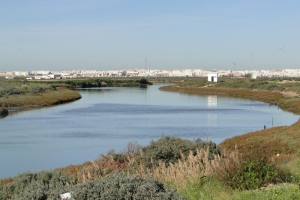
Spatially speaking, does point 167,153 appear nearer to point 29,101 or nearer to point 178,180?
point 178,180

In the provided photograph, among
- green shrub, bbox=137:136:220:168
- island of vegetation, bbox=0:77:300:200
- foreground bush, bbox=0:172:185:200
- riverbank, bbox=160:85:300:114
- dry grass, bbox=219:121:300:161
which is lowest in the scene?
riverbank, bbox=160:85:300:114

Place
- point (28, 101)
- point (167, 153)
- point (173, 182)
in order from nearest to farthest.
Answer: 1. point (173, 182)
2. point (167, 153)
3. point (28, 101)

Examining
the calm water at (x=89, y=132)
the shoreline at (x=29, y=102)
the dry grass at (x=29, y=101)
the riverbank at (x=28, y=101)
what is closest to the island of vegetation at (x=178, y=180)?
the calm water at (x=89, y=132)

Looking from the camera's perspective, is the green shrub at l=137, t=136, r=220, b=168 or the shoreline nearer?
the green shrub at l=137, t=136, r=220, b=168

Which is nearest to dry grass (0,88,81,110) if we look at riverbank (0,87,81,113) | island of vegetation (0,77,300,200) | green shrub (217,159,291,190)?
riverbank (0,87,81,113)

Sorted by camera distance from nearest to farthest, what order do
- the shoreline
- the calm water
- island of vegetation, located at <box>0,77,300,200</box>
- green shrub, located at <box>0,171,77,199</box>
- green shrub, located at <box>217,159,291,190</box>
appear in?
island of vegetation, located at <box>0,77,300,200</box>, green shrub, located at <box>217,159,291,190</box>, green shrub, located at <box>0,171,77,199</box>, the calm water, the shoreline

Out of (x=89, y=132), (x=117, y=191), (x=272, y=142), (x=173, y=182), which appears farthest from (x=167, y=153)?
(x=89, y=132)

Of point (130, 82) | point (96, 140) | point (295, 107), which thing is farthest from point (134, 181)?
point (130, 82)

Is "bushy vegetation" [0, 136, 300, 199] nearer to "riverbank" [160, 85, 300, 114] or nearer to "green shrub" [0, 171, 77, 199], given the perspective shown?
"green shrub" [0, 171, 77, 199]

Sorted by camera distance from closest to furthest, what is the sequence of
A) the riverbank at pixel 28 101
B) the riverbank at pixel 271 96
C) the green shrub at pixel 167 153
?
the green shrub at pixel 167 153
the riverbank at pixel 271 96
the riverbank at pixel 28 101

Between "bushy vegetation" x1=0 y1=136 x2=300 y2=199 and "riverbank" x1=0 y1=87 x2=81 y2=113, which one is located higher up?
"bushy vegetation" x1=0 y1=136 x2=300 y2=199

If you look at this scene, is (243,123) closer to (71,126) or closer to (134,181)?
(71,126)

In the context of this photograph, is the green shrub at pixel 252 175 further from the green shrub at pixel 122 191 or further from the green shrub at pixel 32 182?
the green shrub at pixel 32 182

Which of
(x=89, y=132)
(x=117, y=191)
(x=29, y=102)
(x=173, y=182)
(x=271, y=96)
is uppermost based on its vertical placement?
(x=117, y=191)
